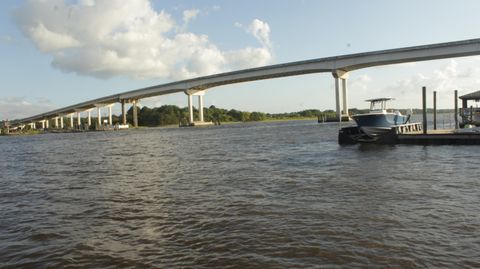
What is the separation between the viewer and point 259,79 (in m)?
118

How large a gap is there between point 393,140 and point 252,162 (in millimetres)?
16004

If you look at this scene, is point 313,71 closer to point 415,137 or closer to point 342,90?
point 342,90

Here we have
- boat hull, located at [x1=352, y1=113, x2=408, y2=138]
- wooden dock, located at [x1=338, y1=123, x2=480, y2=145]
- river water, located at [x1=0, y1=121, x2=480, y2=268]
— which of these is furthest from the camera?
boat hull, located at [x1=352, y1=113, x2=408, y2=138]

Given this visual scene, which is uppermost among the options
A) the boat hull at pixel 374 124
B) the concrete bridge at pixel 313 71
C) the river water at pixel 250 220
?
the concrete bridge at pixel 313 71

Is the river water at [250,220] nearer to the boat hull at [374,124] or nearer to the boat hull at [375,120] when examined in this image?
the boat hull at [374,124]

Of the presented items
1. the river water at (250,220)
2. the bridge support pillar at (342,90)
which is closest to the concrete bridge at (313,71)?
the bridge support pillar at (342,90)

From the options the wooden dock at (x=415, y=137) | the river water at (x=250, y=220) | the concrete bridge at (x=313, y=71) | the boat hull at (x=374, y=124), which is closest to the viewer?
the river water at (x=250, y=220)

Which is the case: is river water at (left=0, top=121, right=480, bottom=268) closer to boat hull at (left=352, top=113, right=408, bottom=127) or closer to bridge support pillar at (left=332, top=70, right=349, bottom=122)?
boat hull at (left=352, top=113, right=408, bottom=127)

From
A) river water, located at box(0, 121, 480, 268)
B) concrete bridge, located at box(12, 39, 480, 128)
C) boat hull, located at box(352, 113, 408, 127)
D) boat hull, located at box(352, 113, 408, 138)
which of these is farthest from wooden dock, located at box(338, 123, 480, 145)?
concrete bridge, located at box(12, 39, 480, 128)

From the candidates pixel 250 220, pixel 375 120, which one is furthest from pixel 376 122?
pixel 250 220

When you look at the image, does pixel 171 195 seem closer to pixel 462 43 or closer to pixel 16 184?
pixel 16 184

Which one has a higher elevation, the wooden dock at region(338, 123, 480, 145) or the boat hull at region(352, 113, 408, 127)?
the boat hull at region(352, 113, 408, 127)

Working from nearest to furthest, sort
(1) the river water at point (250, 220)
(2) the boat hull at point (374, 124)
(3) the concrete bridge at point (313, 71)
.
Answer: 1. (1) the river water at point (250, 220)
2. (2) the boat hull at point (374, 124)
3. (3) the concrete bridge at point (313, 71)

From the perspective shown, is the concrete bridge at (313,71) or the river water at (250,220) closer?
the river water at (250,220)
